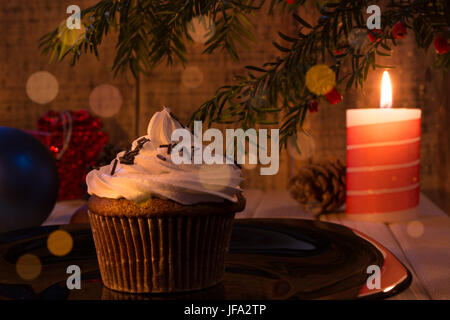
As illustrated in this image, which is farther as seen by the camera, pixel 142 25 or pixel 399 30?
pixel 142 25

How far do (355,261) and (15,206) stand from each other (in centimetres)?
80

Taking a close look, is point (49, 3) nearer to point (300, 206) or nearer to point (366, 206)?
point (300, 206)

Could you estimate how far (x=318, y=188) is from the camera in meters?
1.43

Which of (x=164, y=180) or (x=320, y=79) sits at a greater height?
(x=320, y=79)

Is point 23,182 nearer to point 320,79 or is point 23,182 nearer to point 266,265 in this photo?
point 266,265

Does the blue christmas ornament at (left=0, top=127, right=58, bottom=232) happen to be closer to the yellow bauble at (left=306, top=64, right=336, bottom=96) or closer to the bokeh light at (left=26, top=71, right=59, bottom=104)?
the bokeh light at (left=26, top=71, right=59, bottom=104)

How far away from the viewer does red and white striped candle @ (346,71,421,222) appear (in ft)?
4.19

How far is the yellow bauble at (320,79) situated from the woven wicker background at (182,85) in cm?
94

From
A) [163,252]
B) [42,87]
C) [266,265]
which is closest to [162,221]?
[163,252]

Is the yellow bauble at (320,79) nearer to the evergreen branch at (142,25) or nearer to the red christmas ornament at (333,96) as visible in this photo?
the red christmas ornament at (333,96)

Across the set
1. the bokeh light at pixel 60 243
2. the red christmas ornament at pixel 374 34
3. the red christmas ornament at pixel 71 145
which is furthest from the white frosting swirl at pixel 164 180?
the red christmas ornament at pixel 71 145

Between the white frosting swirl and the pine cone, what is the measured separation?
53cm

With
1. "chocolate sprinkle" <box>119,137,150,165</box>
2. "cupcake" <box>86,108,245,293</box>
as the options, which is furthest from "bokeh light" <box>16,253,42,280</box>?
"chocolate sprinkle" <box>119,137,150,165</box>

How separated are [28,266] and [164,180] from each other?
279 mm
